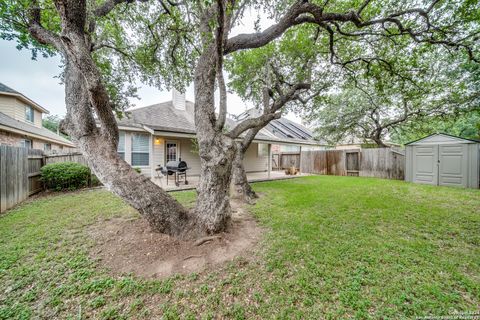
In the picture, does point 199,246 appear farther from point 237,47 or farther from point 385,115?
point 385,115

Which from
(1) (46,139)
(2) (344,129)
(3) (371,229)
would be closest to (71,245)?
(3) (371,229)

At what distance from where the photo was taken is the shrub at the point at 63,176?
7.02 meters

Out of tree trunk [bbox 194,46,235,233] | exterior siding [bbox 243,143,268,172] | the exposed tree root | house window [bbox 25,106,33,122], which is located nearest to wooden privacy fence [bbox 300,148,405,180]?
exterior siding [bbox 243,143,268,172]

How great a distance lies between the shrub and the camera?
702cm

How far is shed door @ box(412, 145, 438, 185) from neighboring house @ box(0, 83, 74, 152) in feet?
65.0

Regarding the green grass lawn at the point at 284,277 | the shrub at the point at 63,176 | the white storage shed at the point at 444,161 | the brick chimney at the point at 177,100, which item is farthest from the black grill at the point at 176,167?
the white storage shed at the point at 444,161

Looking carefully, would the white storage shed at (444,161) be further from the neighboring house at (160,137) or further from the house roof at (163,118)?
the house roof at (163,118)

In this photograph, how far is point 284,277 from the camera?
2395 mm

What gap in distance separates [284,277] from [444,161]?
11482 millimetres

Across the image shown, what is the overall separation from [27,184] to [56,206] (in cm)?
220

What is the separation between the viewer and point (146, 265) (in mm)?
2633

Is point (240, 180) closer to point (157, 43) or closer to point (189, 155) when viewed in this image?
point (157, 43)

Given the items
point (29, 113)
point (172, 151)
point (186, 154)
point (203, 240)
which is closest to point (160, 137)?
point (172, 151)

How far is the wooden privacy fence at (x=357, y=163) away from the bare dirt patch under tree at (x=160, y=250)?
38.7 feet
